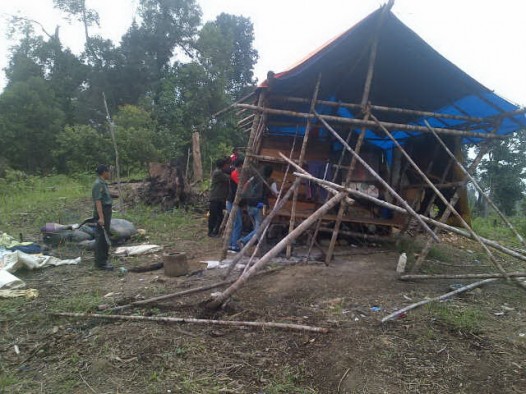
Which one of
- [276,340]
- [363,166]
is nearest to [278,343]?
[276,340]

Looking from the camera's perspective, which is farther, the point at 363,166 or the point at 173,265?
the point at 363,166

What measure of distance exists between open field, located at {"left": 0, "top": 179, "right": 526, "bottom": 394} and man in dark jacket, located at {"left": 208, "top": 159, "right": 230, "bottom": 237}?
308 centimetres

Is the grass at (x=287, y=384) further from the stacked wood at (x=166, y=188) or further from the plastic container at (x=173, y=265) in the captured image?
the stacked wood at (x=166, y=188)

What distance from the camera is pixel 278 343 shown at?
3.26 m

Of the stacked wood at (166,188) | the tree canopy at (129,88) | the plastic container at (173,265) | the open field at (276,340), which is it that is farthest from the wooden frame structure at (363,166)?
the tree canopy at (129,88)

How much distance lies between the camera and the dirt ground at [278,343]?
276 cm

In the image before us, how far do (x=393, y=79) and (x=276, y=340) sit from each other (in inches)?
194

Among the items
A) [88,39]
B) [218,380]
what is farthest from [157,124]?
[218,380]

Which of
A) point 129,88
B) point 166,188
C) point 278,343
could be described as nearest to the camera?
point 278,343

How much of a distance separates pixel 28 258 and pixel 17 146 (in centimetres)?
1781

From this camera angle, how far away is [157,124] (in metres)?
19.3

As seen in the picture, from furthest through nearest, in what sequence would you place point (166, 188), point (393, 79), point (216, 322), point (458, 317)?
point (166, 188) < point (393, 79) < point (458, 317) < point (216, 322)

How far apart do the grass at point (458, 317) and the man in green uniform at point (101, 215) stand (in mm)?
4590

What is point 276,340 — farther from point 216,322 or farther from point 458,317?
point 458,317
